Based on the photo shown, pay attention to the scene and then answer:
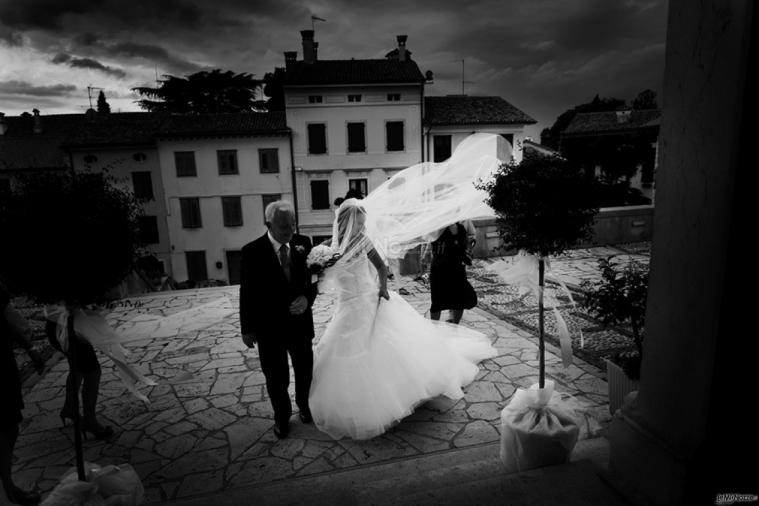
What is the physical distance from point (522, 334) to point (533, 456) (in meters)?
3.48

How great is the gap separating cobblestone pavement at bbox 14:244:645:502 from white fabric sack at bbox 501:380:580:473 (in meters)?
0.47

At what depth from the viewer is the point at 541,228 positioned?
9.39ft

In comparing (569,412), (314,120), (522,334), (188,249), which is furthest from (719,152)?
(188,249)

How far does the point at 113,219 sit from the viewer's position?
243 centimetres

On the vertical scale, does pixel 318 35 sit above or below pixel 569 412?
above

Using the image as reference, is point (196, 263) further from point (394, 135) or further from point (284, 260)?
point (284, 260)

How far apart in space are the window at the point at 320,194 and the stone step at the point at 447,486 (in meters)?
23.3

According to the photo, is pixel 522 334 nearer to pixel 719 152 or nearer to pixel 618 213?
pixel 719 152

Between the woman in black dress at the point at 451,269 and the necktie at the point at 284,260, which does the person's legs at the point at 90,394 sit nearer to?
the necktie at the point at 284,260

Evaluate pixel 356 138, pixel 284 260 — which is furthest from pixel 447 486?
pixel 356 138

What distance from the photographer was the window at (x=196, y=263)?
1019 inches

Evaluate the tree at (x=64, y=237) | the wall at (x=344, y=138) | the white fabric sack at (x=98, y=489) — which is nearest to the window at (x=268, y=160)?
the wall at (x=344, y=138)

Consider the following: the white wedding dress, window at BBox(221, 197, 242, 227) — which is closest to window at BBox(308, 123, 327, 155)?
window at BBox(221, 197, 242, 227)

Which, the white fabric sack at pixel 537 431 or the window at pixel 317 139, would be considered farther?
the window at pixel 317 139
